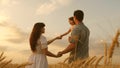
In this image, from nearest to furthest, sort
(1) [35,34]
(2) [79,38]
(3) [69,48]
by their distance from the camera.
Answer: (3) [69,48], (2) [79,38], (1) [35,34]

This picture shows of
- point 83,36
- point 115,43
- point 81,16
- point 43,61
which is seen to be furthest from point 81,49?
point 115,43

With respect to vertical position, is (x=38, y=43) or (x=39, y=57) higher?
(x=38, y=43)

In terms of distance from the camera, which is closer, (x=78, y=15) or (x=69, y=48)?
(x=69, y=48)

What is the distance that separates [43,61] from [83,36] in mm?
1033

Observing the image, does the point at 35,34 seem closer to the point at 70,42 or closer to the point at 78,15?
the point at 70,42

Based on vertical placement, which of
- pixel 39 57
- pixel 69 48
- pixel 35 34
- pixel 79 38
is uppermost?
pixel 35 34

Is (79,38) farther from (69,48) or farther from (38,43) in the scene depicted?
(38,43)

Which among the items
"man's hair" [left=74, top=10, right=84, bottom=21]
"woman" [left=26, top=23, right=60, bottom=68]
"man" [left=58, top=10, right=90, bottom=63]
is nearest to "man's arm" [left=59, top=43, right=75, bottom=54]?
"man" [left=58, top=10, right=90, bottom=63]

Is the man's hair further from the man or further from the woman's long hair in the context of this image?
the woman's long hair

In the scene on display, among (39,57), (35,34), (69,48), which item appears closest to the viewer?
(69,48)

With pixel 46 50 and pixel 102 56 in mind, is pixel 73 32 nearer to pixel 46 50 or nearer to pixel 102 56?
pixel 46 50

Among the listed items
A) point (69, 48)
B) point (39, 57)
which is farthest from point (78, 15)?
point (39, 57)

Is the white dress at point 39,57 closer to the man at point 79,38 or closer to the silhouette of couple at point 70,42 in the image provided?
the silhouette of couple at point 70,42

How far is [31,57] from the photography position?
5.89 metres
